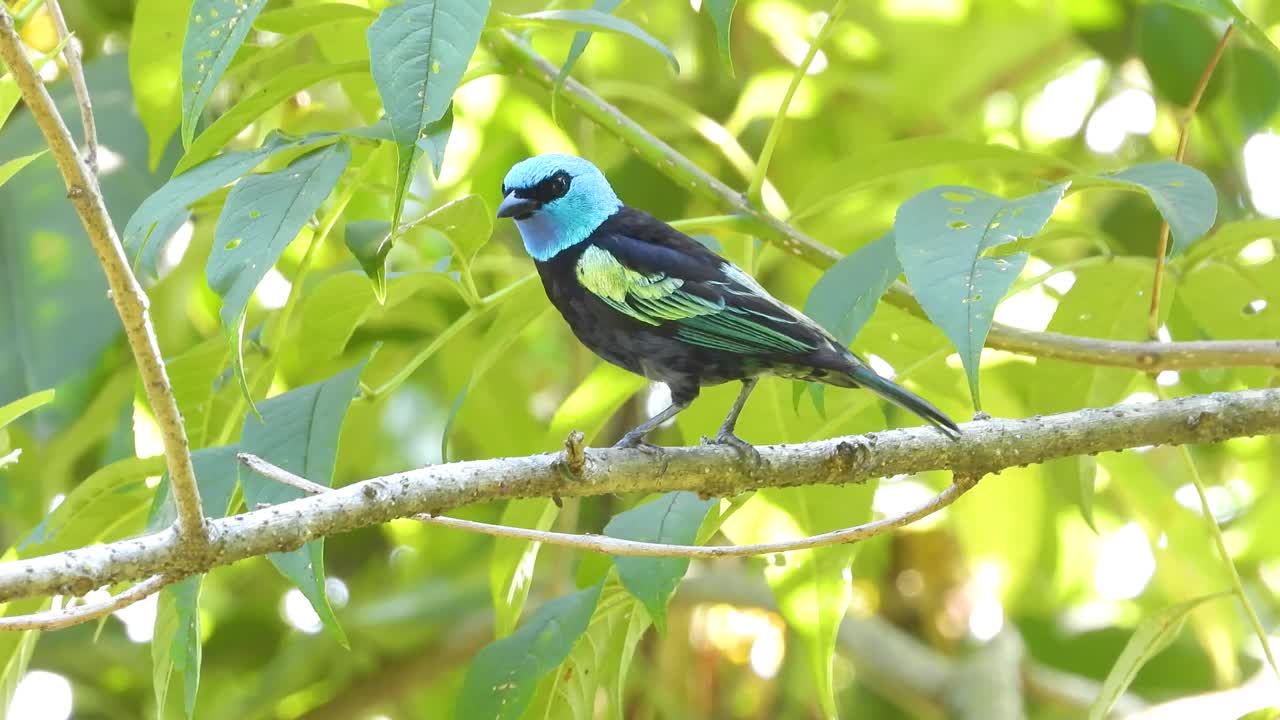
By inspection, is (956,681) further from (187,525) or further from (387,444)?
(187,525)

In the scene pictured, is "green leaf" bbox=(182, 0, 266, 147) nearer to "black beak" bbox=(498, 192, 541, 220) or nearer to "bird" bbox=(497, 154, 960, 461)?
"bird" bbox=(497, 154, 960, 461)

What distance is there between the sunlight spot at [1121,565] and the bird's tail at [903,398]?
8.20 feet

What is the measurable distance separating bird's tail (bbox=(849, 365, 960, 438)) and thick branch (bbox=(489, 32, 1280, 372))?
7.9 inches

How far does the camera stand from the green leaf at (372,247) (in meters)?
2.07

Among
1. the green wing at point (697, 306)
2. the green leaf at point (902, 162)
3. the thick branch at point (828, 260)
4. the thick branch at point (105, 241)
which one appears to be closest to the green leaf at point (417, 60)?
the thick branch at point (105, 241)

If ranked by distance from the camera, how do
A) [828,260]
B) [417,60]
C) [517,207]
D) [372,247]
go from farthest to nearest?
[517,207] → [828,260] → [372,247] → [417,60]

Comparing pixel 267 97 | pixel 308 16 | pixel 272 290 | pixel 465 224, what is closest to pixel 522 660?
pixel 465 224

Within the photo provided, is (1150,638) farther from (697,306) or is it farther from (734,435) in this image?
(697,306)

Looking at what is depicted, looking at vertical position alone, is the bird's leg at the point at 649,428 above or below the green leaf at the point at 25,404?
below

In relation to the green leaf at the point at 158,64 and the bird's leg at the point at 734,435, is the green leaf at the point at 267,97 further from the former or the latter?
the bird's leg at the point at 734,435

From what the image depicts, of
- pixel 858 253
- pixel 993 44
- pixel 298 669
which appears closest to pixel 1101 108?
pixel 993 44

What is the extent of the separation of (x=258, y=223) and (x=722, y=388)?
129cm

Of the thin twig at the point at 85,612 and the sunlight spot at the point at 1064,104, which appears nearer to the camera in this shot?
the thin twig at the point at 85,612

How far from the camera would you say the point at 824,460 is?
Answer: 7.16ft
